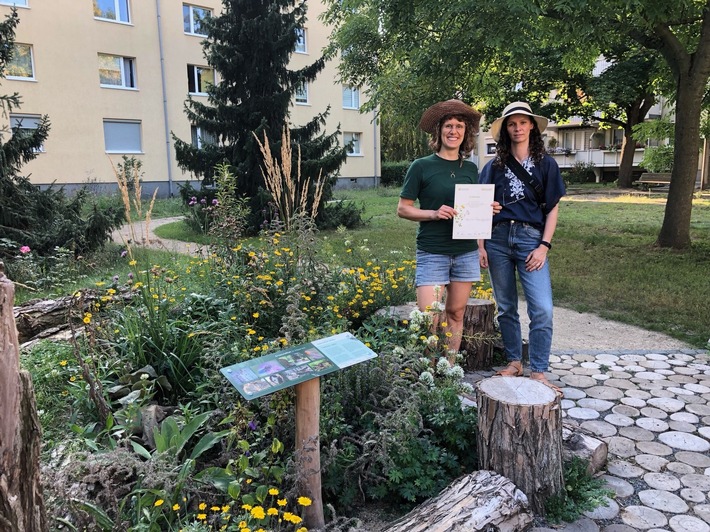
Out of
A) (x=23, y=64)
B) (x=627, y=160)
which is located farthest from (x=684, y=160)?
(x=23, y=64)

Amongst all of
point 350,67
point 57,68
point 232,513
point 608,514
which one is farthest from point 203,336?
point 57,68

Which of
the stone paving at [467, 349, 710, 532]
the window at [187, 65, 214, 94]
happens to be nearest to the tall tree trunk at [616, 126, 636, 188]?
the window at [187, 65, 214, 94]

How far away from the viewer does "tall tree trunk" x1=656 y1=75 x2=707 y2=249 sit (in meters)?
8.94

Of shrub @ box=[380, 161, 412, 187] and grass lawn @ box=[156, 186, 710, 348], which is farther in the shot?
shrub @ box=[380, 161, 412, 187]

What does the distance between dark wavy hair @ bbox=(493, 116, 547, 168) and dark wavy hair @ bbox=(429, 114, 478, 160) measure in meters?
0.18

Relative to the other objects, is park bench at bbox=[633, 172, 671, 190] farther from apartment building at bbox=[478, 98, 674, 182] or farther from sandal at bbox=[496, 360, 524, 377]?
sandal at bbox=[496, 360, 524, 377]

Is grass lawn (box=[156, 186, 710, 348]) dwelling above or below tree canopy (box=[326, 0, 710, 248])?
below

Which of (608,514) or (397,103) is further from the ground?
(397,103)

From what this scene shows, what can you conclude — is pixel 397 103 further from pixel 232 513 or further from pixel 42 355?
pixel 232 513

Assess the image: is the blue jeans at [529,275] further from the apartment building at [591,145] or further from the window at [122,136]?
the apartment building at [591,145]

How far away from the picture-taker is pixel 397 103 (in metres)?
11.9

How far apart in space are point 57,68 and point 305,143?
12.8m

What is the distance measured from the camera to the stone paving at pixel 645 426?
254 cm

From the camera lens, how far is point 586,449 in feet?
9.32
